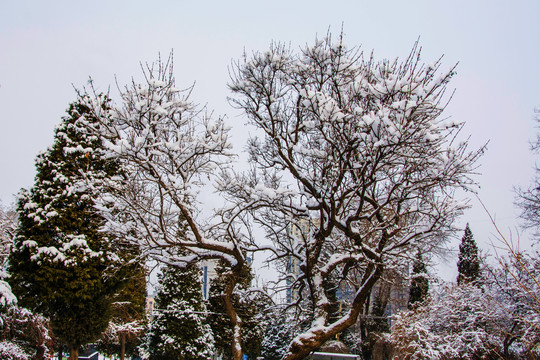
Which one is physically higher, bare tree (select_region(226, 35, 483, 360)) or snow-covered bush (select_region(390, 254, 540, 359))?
bare tree (select_region(226, 35, 483, 360))

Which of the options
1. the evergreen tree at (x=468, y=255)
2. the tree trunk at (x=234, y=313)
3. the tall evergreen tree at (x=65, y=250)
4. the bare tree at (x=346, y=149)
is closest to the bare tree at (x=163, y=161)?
the tree trunk at (x=234, y=313)

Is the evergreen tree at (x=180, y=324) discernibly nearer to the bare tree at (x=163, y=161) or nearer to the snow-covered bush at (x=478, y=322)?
the snow-covered bush at (x=478, y=322)

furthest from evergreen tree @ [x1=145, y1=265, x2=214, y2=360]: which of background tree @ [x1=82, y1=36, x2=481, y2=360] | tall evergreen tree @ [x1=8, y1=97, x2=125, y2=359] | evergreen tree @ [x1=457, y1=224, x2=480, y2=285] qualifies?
evergreen tree @ [x1=457, y1=224, x2=480, y2=285]

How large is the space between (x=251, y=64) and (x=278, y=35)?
0.78 metres

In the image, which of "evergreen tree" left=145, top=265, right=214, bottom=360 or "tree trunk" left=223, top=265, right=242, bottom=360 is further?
"evergreen tree" left=145, top=265, right=214, bottom=360

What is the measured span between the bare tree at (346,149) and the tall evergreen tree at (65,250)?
3.48 m

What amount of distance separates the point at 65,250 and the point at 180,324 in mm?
11197

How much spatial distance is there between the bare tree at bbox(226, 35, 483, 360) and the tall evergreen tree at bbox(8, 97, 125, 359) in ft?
11.4

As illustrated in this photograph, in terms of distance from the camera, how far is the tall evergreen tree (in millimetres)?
8008

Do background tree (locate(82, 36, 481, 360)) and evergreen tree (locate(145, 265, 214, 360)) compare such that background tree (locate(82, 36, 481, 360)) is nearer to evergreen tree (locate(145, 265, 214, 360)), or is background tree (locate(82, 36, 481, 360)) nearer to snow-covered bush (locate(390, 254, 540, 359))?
snow-covered bush (locate(390, 254, 540, 359))

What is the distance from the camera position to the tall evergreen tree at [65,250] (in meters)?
8.01

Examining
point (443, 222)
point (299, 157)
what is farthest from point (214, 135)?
point (443, 222)

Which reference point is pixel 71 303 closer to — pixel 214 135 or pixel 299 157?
pixel 214 135

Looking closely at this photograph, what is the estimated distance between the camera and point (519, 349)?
1038 cm
